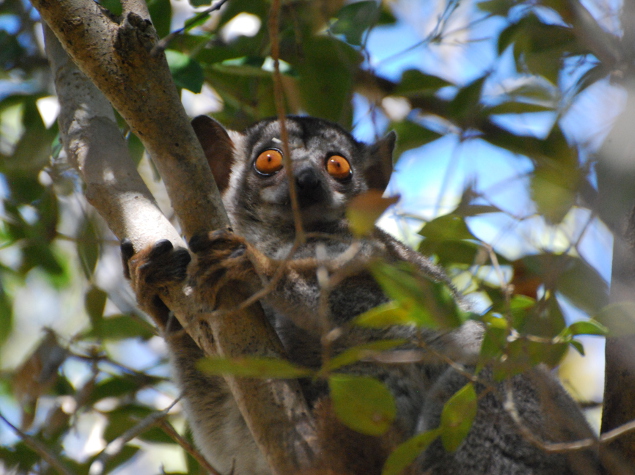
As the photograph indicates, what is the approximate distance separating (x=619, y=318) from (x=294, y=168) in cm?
238

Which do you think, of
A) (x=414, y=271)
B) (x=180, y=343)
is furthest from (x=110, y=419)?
(x=414, y=271)

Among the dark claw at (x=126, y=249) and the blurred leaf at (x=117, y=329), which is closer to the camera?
the dark claw at (x=126, y=249)

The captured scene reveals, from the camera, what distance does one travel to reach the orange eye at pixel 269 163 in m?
4.12

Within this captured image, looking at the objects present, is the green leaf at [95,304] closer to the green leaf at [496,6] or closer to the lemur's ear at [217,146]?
the lemur's ear at [217,146]

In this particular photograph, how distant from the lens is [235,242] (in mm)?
2668

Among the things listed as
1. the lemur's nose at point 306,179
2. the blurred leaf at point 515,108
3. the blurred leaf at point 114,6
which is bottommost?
the lemur's nose at point 306,179

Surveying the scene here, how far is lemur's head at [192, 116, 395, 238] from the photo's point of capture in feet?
13.0

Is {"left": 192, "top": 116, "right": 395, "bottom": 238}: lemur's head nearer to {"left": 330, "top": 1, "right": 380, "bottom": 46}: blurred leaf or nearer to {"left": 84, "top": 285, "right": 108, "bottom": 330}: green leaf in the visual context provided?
{"left": 330, "top": 1, "right": 380, "bottom": 46}: blurred leaf

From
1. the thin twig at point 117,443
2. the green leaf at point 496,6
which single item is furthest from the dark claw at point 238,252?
the green leaf at point 496,6

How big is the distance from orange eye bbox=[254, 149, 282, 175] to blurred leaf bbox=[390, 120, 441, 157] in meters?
0.85

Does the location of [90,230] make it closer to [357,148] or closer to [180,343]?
[180,343]

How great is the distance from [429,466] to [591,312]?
0.97 meters

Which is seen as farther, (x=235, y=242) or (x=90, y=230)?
(x=90, y=230)

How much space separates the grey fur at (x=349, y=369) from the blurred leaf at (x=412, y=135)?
0.59 metres
